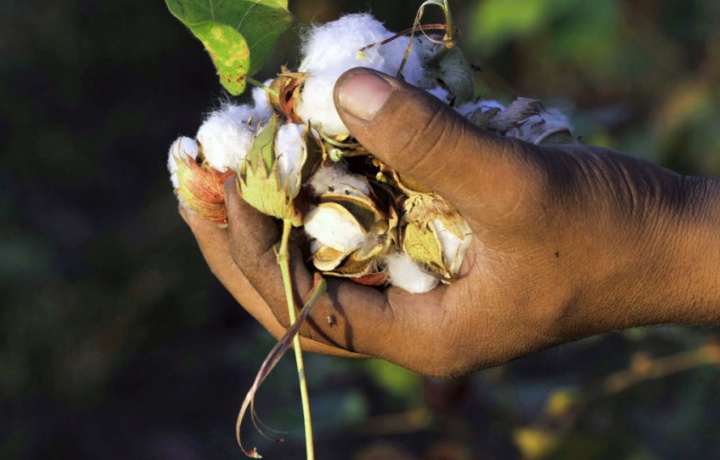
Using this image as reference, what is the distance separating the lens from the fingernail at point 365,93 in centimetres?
114

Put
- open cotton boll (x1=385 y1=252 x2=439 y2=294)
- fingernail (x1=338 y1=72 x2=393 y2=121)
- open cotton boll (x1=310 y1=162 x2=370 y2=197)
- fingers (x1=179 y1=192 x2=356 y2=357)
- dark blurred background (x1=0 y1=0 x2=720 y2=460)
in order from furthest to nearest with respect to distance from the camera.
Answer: dark blurred background (x1=0 y1=0 x2=720 y2=460)
fingers (x1=179 y1=192 x2=356 y2=357)
open cotton boll (x1=385 y1=252 x2=439 y2=294)
open cotton boll (x1=310 y1=162 x2=370 y2=197)
fingernail (x1=338 y1=72 x2=393 y2=121)

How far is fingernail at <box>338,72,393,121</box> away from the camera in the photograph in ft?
3.74

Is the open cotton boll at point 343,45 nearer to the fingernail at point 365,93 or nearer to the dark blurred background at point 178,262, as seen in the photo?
the fingernail at point 365,93

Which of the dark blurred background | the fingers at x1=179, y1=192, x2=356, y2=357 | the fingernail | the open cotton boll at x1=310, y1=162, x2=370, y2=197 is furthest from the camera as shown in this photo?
the dark blurred background

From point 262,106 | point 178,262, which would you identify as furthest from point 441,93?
point 178,262

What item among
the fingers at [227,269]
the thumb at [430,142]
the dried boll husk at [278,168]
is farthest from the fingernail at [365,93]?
the fingers at [227,269]

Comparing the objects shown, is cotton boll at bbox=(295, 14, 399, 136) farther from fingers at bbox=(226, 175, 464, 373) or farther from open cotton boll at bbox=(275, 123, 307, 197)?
fingers at bbox=(226, 175, 464, 373)

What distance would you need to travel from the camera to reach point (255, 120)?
53.6 inches

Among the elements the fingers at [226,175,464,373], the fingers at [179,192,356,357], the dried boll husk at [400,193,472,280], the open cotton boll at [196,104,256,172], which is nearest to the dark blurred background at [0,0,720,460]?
the fingers at [179,192,356,357]

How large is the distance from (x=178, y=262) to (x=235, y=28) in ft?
9.15

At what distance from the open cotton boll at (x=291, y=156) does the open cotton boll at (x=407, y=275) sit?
22cm

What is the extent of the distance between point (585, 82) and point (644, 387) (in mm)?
2712

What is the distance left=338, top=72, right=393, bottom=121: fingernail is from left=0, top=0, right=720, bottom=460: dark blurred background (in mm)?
1331

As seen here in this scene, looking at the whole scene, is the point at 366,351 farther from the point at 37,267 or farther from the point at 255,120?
the point at 37,267
